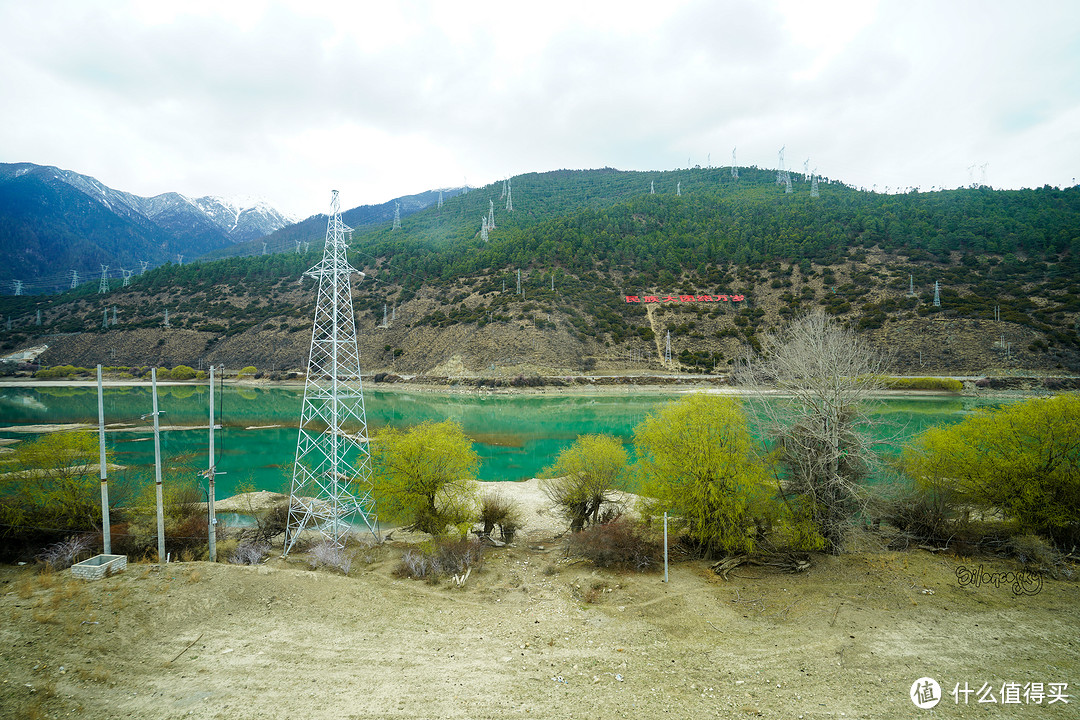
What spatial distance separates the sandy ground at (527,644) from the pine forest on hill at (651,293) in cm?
5602

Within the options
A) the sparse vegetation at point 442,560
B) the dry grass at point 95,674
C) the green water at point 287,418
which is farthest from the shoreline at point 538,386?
the dry grass at point 95,674

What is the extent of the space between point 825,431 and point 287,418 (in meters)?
45.4

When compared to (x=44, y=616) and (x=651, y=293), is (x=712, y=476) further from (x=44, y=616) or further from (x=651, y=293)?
(x=651, y=293)

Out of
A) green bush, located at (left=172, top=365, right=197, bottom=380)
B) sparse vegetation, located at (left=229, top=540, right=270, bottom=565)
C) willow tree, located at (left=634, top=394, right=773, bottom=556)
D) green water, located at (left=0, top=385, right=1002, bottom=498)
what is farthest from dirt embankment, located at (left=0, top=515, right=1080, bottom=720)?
green bush, located at (left=172, top=365, right=197, bottom=380)

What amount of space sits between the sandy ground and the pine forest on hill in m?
56.0

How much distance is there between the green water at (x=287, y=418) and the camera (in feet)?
94.5

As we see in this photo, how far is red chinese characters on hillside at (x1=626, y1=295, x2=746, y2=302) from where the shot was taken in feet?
260

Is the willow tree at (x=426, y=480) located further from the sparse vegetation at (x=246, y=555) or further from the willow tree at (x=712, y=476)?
the willow tree at (x=712, y=476)

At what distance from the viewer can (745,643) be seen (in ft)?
26.9

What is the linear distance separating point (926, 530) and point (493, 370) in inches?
2212

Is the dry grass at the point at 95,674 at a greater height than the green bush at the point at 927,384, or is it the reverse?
the dry grass at the point at 95,674

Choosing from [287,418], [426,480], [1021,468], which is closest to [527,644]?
[426,480]

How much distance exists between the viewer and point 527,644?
820cm

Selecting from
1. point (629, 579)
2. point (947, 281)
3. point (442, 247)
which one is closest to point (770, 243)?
point (947, 281)
